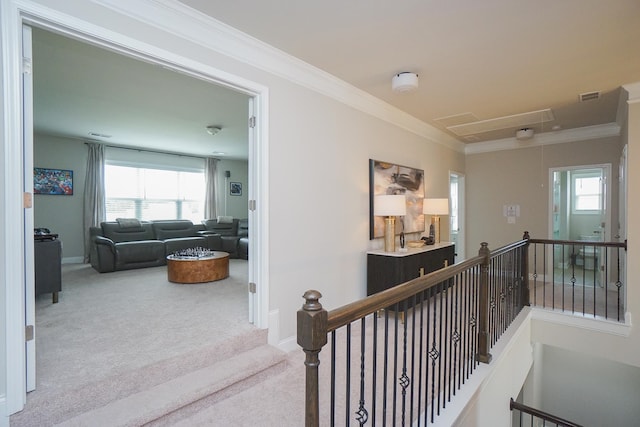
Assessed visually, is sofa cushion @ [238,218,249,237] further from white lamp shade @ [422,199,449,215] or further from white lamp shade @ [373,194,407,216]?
white lamp shade @ [373,194,407,216]

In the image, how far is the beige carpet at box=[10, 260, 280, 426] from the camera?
1.81 metres

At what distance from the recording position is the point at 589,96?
3662 mm

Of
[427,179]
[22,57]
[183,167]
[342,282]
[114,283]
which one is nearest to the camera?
[22,57]

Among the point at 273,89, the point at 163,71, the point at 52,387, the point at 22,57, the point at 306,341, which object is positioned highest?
the point at 163,71

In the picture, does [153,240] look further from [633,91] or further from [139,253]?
[633,91]

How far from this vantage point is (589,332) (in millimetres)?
3551

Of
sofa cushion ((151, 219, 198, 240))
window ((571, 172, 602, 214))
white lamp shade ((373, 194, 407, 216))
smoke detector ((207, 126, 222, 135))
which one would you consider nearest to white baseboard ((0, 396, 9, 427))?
white lamp shade ((373, 194, 407, 216))

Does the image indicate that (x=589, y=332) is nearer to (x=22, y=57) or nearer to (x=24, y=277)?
(x=24, y=277)

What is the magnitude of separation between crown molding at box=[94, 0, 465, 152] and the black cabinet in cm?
270

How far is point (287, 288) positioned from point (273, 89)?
1769 mm

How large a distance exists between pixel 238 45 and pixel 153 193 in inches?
226

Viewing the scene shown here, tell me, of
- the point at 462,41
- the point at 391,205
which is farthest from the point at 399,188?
the point at 462,41

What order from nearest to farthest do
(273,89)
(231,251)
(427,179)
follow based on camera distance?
(273,89), (427,179), (231,251)

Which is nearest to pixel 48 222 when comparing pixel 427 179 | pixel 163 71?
pixel 163 71
